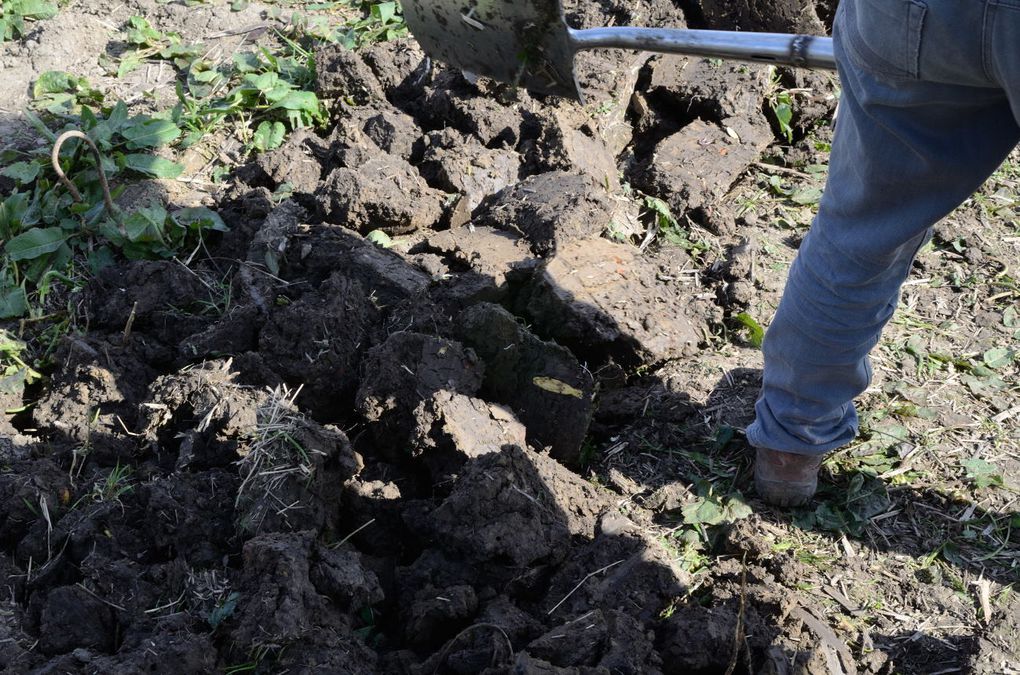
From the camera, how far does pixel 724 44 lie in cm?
256

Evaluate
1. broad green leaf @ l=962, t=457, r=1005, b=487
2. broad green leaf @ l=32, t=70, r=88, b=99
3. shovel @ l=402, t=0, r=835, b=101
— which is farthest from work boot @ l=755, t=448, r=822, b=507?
broad green leaf @ l=32, t=70, r=88, b=99

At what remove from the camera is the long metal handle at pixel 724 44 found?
240cm

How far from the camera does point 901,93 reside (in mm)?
1829

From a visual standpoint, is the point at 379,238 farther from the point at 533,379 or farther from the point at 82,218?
the point at 82,218

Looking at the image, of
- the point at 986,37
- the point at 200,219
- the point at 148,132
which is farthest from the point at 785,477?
the point at 148,132

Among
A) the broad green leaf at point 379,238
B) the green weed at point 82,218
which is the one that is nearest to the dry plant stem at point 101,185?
the green weed at point 82,218

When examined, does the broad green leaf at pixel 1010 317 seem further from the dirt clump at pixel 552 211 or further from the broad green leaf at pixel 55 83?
the broad green leaf at pixel 55 83

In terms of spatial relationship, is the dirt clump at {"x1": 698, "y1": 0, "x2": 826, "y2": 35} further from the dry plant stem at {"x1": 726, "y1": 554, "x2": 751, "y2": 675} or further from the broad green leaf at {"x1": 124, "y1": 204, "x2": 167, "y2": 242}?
the dry plant stem at {"x1": 726, "y1": 554, "x2": 751, "y2": 675}

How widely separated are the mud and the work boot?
76mm

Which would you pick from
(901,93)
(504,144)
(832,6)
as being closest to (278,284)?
(504,144)

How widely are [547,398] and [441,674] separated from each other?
3.03 feet

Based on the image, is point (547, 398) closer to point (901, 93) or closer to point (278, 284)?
point (278, 284)

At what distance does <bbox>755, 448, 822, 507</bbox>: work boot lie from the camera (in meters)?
2.71

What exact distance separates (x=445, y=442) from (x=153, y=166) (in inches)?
72.3
